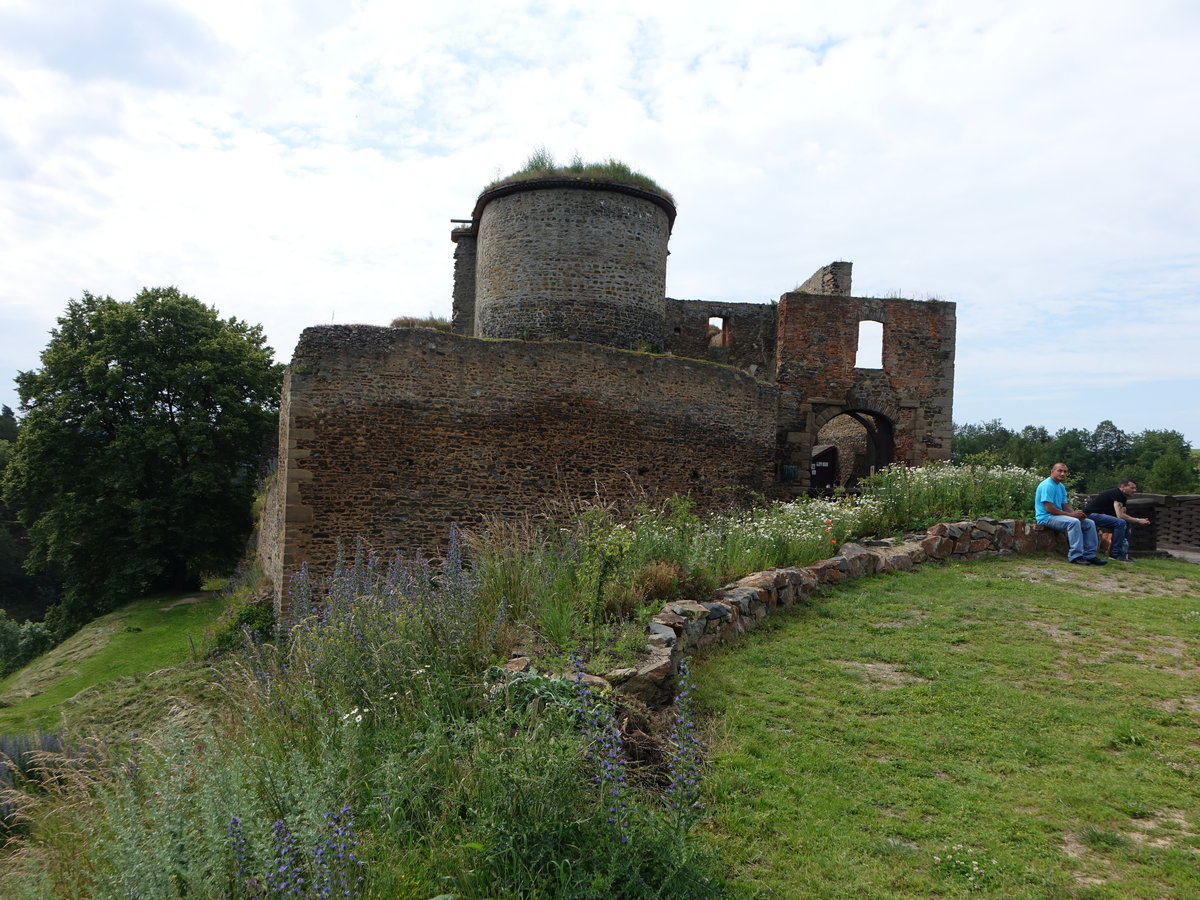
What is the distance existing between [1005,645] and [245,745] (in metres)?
5.96

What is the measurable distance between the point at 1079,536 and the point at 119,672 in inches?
704

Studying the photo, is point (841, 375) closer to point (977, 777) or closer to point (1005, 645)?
point (1005, 645)

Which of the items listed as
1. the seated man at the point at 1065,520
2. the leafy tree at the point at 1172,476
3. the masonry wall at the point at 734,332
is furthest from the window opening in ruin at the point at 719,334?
the leafy tree at the point at 1172,476

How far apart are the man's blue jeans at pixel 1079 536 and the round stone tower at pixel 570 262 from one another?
1133 centimetres

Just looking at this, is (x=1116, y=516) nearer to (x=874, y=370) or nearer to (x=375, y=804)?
(x=874, y=370)

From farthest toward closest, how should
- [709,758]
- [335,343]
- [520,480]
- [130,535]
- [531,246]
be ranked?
[130,535]
[531,246]
[520,480]
[335,343]
[709,758]

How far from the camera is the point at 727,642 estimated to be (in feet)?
21.8

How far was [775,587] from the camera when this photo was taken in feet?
25.2

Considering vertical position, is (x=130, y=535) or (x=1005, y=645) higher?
→ (x=1005, y=645)

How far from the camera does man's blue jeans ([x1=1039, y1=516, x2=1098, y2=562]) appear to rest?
10523mm

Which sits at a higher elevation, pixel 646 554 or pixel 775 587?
pixel 646 554

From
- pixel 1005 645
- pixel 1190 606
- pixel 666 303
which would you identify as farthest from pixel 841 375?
pixel 1005 645

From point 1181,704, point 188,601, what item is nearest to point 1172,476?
point 1181,704

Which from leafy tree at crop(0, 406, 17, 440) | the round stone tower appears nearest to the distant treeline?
the round stone tower
